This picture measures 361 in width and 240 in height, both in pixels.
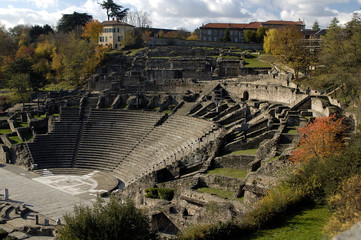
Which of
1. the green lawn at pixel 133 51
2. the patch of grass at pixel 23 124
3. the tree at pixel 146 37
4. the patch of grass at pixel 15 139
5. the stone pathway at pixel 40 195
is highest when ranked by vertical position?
the tree at pixel 146 37

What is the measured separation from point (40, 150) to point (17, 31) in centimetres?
6633

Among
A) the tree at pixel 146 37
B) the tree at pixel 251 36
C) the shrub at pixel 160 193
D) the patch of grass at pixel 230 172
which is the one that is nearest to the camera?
the patch of grass at pixel 230 172

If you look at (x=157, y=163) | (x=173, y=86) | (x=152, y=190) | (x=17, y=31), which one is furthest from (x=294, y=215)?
(x=17, y=31)

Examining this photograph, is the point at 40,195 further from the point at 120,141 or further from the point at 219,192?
the point at 219,192

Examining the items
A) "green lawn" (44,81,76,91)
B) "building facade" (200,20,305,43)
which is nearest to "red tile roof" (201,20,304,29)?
"building facade" (200,20,305,43)

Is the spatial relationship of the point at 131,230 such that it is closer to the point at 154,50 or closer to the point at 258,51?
the point at 154,50

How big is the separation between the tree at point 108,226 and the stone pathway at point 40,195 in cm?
1028

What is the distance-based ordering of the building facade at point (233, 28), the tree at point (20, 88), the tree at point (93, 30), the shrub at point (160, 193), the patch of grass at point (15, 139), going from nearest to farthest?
the shrub at point (160, 193)
the patch of grass at point (15, 139)
the tree at point (20, 88)
the tree at point (93, 30)
the building facade at point (233, 28)

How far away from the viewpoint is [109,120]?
37.2m

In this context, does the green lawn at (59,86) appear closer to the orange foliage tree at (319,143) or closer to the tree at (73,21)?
the tree at (73,21)

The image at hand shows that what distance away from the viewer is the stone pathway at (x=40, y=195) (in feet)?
76.2

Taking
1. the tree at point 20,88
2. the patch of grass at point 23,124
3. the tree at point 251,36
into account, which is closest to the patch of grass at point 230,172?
the patch of grass at point 23,124

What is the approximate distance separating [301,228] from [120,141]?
78.5 feet

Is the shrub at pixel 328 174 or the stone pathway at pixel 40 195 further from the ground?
the shrub at pixel 328 174
